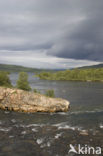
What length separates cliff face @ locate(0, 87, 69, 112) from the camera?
132 ft

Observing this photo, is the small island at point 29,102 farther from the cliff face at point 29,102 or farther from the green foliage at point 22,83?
the green foliage at point 22,83

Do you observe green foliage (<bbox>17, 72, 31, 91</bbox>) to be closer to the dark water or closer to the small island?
the small island

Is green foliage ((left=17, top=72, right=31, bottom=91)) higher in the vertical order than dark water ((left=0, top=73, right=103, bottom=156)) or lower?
higher

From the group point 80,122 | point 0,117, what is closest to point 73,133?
point 80,122

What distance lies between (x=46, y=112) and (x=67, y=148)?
20.7 meters

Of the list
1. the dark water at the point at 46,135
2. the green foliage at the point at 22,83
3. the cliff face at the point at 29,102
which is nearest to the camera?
the dark water at the point at 46,135

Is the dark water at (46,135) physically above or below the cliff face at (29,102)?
below

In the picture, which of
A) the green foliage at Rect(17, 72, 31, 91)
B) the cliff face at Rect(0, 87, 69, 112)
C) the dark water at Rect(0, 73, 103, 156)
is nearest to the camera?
the dark water at Rect(0, 73, 103, 156)

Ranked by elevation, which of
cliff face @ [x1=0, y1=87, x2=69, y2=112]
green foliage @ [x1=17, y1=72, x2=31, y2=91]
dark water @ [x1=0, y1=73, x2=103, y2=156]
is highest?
green foliage @ [x1=17, y1=72, x2=31, y2=91]

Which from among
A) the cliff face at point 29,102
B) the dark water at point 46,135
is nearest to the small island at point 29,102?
the cliff face at point 29,102

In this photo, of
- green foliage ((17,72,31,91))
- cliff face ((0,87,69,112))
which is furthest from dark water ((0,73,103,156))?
green foliage ((17,72,31,91))

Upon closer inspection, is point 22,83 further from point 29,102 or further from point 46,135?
point 46,135

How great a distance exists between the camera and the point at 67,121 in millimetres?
31859

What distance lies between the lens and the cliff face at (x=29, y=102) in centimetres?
4031
